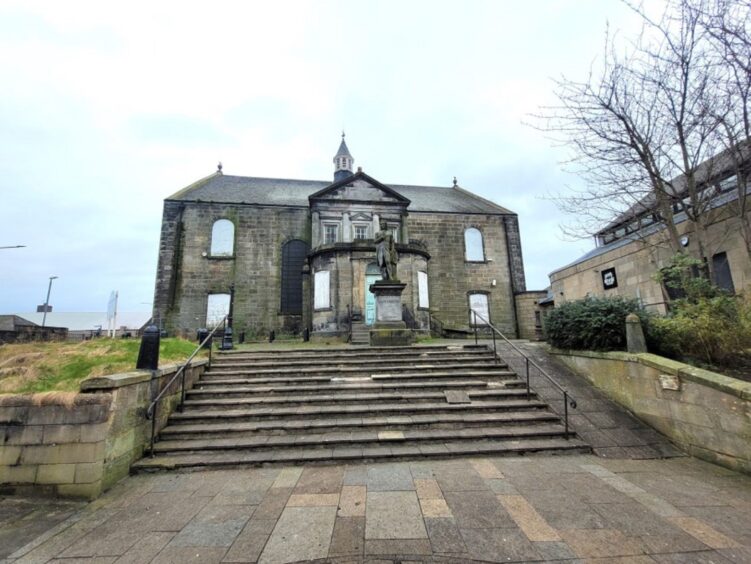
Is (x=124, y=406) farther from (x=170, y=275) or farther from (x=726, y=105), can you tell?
(x=170, y=275)

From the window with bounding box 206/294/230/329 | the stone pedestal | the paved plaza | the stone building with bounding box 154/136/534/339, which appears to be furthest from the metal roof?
the paved plaza

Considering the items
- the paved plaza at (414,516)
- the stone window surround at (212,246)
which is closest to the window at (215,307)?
the stone window surround at (212,246)

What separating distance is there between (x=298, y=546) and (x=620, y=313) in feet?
24.0

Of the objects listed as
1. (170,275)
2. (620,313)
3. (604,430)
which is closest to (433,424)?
(604,430)

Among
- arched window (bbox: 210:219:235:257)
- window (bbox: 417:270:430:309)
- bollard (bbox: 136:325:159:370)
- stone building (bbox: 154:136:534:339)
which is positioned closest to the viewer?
bollard (bbox: 136:325:159:370)

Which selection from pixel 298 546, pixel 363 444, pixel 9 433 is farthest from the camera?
pixel 363 444

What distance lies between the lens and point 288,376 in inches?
302

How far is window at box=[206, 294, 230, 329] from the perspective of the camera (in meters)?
19.2

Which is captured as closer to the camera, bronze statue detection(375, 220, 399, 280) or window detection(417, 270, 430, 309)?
bronze statue detection(375, 220, 399, 280)

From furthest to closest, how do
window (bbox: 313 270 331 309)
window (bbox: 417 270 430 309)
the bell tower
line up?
the bell tower < window (bbox: 417 270 430 309) < window (bbox: 313 270 331 309)

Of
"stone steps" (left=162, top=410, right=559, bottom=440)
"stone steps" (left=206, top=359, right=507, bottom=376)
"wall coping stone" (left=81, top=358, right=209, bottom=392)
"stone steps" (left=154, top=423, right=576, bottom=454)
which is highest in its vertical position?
"wall coping stone" (left=81, top=358, right=209, bottom=392)

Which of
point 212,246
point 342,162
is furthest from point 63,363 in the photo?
point 342,162

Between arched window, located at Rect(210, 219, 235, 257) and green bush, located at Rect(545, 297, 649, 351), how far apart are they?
59.4 feet

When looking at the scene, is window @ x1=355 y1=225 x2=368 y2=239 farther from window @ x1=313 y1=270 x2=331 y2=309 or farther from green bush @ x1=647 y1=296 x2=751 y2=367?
green bush @ x1=647 y1=296 x2=751 y2=367
